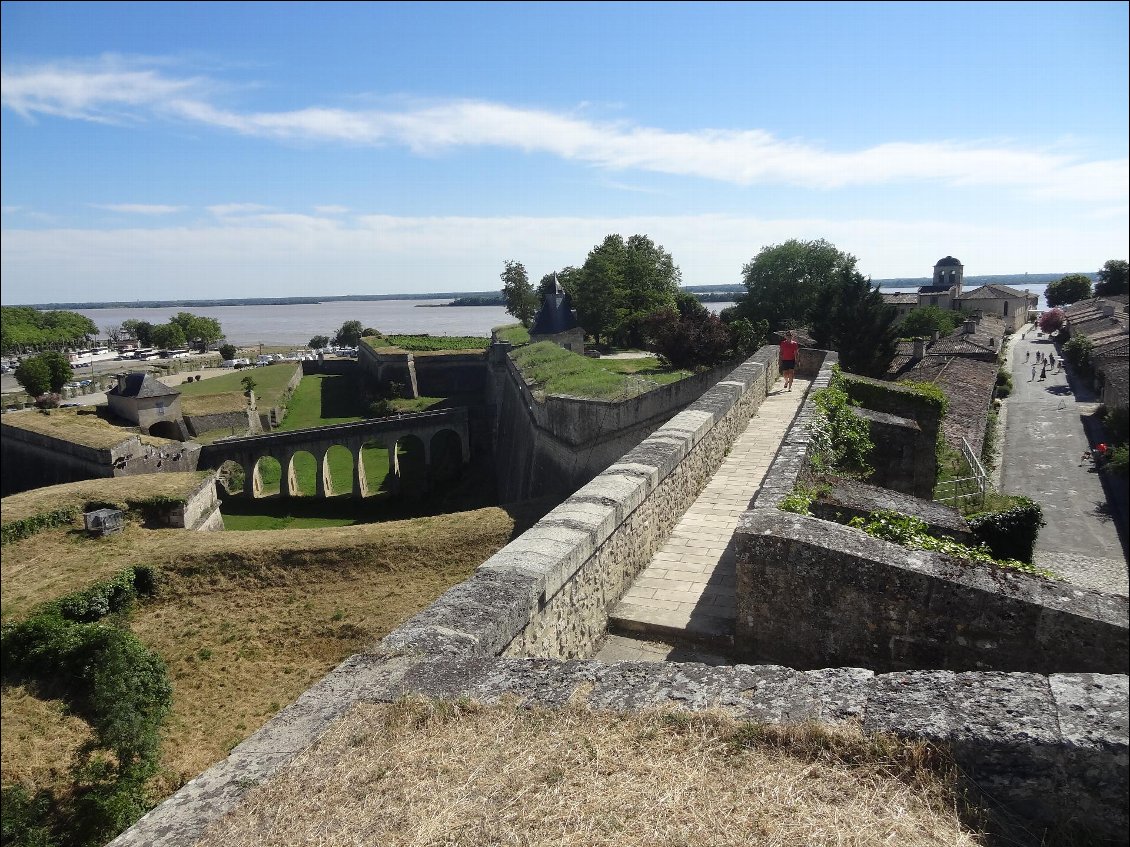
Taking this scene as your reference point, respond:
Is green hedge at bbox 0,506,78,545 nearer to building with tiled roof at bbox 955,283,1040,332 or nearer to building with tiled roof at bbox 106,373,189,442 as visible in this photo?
building with tiled roof at bbox 106,373,189,442

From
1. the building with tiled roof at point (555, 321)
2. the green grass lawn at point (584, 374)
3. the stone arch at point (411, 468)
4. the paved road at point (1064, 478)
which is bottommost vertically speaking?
the stone arch at point (411, 468)

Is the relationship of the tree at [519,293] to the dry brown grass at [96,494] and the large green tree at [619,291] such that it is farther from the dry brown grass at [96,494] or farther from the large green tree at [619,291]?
the dry brown grass at [96,494]

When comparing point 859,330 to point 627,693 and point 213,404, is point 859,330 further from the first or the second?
point 213,404

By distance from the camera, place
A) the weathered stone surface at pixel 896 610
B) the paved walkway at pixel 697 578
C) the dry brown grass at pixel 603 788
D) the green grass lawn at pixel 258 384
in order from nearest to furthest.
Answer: the dry brown grass at pixel 603 788 < the weathered stone surface at pixel 896 610 < the paved walkway at pixel 697 578 < the green grass lawn at pixel 258 384

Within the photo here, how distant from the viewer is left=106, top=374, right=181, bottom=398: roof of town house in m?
32.6

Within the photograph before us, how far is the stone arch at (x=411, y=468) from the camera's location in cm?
3166

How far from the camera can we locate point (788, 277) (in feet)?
153

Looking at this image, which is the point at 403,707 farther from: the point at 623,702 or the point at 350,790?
the point at 623,702

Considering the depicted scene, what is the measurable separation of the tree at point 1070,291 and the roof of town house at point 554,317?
77128mm

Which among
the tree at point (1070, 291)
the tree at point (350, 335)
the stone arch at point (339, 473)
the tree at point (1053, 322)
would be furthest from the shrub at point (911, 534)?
the tree at point (1070, 291)

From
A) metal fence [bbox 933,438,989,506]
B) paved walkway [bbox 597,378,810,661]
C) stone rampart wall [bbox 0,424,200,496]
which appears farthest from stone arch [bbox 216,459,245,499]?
metal fence [bbox 933,438,989,506]

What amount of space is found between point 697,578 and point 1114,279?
93.6 metres

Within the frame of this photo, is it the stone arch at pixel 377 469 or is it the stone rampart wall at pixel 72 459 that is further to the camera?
the stone arch at pixel 377 469

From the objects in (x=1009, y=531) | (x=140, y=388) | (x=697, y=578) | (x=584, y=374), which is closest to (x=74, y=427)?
(x=140, y=388)
